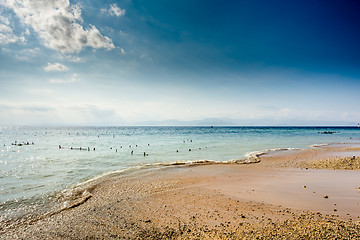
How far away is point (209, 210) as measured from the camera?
967cm

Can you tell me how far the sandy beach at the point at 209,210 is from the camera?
7.52m

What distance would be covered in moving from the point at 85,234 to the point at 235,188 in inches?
376

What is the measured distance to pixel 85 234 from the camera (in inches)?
310

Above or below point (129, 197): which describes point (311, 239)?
above

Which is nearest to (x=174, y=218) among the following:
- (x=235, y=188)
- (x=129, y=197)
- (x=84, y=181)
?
(x=129, y=197)

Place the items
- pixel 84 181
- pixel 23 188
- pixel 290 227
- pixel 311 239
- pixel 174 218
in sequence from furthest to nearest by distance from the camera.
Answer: pixel 84 181, pixel 23 188, pixel 174 218, pixel 290 227, pixel 311 239

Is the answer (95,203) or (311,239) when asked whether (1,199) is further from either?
(311,239)

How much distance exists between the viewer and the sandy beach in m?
7.52

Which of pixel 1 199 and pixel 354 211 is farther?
pixel 1 199

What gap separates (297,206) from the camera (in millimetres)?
9867

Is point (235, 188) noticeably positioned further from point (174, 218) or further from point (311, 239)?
point (311, 239)

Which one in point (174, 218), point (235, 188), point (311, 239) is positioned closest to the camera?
point (311, 239)

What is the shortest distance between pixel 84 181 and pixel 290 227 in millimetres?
15655

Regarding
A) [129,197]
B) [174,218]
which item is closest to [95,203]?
[129,197]
